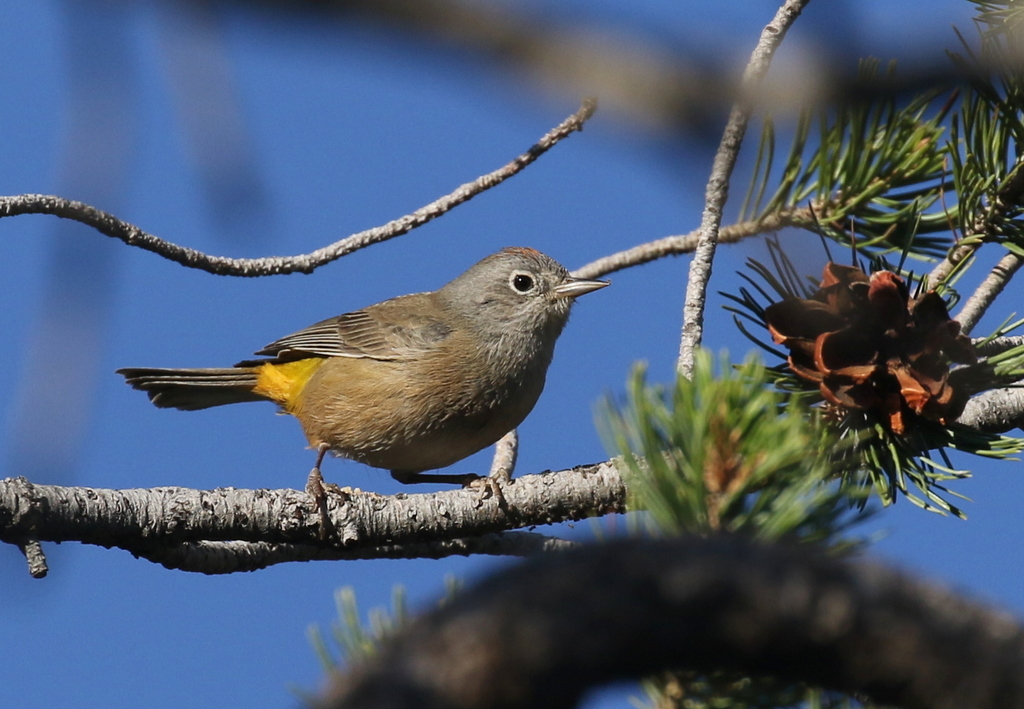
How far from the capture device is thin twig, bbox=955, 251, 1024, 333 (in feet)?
12.8

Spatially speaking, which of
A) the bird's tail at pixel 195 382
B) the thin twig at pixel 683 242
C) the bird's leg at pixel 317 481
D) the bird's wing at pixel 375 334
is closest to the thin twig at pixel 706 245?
the thin twig at pixel 683 242

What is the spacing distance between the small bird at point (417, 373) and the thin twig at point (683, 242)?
409 mm

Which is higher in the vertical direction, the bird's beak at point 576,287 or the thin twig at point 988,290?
the bird's beak at point 576,287

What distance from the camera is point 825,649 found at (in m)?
1.62

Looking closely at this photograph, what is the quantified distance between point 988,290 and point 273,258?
3195 mm

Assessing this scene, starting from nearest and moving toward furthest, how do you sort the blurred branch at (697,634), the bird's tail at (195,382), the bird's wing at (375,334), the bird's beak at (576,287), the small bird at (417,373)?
the blurred branch at (697,634), the small bird at (417,373), the bird's beak at (576,287), the bird's wing at (375,334), the bird's tail at (195,382)

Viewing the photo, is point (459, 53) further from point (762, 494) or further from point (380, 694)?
point (762, 494)

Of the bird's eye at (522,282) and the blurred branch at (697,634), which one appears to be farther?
the bird's eye at (522,282)

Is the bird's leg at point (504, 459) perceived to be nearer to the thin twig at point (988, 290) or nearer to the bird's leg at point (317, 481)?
the bird's leg at point (317, 481)

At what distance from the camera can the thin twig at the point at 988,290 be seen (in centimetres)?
391

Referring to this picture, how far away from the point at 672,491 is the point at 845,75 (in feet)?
3.45

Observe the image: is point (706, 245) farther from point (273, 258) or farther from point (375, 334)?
point (375, 334)

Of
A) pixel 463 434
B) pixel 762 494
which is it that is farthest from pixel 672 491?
pixel 463 434

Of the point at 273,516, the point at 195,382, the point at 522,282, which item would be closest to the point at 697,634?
the point at 273,516
